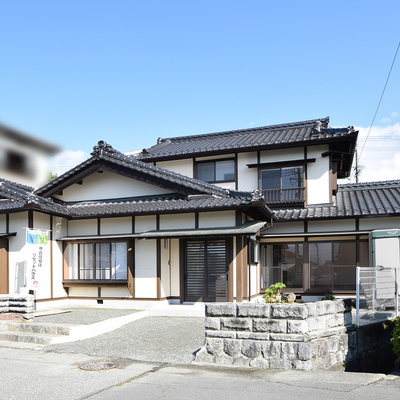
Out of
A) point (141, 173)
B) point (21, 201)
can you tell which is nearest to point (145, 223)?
point (141, 173)

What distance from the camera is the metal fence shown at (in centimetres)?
892

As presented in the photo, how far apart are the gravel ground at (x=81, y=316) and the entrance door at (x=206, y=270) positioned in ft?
7.92

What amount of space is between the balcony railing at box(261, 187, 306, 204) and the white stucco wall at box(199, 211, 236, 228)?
14.0 ft

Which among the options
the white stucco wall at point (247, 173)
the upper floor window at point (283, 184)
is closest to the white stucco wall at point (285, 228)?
the upper floor window at point (283, 184)

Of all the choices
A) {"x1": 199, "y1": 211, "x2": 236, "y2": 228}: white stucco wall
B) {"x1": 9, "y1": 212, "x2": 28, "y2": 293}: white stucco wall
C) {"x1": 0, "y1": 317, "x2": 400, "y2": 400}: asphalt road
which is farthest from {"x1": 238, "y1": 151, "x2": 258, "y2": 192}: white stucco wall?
{"x1": 0, "y1": 317, "x2": 400, "y2": 400}: asphalt road

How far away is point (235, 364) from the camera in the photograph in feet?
25.0

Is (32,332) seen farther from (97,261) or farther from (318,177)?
(318,177)

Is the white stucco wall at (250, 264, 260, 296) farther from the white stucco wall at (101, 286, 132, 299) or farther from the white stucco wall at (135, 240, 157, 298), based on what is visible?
the white stucco wall at (101, 286, 132, 299)

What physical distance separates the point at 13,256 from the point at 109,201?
386cm

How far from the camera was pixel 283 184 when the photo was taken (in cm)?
1830

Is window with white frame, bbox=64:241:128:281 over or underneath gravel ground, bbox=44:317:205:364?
over

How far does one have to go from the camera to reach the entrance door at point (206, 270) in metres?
14.2

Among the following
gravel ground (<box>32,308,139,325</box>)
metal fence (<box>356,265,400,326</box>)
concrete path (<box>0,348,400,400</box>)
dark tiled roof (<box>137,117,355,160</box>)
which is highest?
dark tiled roof (<box>137,117,355,160</box>)

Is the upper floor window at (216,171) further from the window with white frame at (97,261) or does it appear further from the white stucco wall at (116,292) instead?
the white stucco wall at (116,292)
